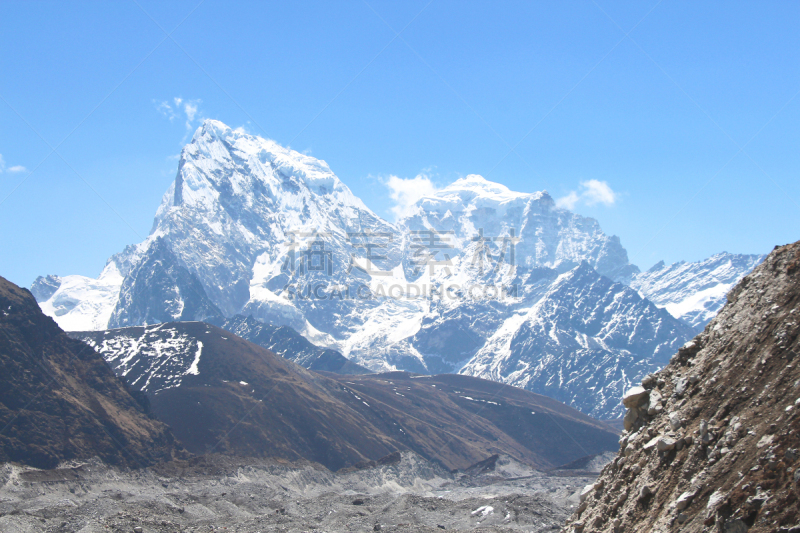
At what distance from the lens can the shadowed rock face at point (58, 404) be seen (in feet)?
477

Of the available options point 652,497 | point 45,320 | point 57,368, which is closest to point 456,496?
point 57,368

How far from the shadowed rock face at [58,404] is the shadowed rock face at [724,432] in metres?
145

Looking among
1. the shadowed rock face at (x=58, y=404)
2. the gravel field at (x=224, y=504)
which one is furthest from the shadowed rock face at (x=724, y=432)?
the shadowed rock face at (x=58, y=404)

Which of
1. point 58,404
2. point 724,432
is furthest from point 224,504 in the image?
point 724,432

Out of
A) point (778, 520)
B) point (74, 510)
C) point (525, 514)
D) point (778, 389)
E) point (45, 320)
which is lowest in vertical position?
point (74, 510)

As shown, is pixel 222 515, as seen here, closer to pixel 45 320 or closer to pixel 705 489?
pixel 45 320

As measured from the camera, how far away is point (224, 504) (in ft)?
429

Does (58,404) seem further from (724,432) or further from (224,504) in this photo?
(724,432)

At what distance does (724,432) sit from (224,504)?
426 feet

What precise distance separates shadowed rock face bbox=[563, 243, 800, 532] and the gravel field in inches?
3475

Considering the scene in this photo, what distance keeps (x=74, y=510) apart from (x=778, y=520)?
386 ft

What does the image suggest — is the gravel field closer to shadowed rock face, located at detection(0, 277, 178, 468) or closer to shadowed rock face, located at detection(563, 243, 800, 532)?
shadowed rock face, located at detection(0, 277, 178, 468)

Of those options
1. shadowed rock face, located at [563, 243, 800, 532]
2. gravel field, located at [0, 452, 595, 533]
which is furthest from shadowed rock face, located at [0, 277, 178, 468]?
shadowed rock face, located at [563, 243, 800, 532]

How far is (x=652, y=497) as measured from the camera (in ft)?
57.4
